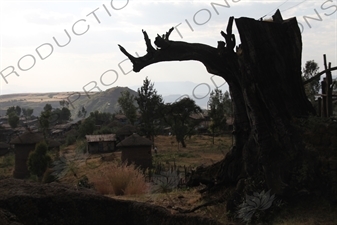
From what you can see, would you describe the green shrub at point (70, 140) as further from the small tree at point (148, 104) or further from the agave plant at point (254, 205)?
the agave plant at point (254, 205)

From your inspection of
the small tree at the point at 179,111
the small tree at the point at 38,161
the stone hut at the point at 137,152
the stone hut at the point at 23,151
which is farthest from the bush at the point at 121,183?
the small tree at the point at 179,111

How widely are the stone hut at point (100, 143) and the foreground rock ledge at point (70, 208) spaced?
32.1 m

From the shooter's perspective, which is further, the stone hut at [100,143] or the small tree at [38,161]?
the stone hut at [100,143]

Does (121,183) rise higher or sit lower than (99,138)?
lower

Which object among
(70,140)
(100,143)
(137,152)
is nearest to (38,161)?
(137,152)

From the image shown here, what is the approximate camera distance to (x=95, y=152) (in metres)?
36.4

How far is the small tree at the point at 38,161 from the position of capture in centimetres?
2284

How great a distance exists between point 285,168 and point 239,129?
5.51 feet

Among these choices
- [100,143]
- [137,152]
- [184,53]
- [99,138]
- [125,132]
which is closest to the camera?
[184,53]

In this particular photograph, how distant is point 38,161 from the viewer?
75.0ft

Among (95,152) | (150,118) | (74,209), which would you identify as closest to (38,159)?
(95,152)

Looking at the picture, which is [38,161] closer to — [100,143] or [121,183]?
[100,143]

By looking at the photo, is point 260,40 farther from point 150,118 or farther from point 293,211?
point 150,118

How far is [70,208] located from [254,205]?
3572 millimetres
